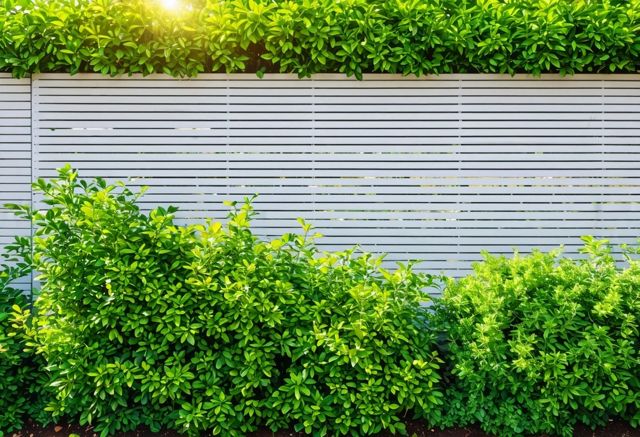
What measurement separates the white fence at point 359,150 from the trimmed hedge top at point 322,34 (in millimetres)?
214

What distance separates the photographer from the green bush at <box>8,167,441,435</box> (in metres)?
4.22

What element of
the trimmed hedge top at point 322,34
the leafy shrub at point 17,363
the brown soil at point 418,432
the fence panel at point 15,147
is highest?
the trimmed hedge top at point 322,34

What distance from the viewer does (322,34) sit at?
4.86 meters

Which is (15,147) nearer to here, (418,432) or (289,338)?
(289,338)

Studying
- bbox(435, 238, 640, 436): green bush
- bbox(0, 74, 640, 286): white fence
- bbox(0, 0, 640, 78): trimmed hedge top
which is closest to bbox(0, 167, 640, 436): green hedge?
bbox(435, 238, 640, 436): green bush

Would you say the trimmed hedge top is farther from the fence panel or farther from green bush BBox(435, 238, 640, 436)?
green bush BBox(435, 238, 640, 436)

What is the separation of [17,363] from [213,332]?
166 centimetres

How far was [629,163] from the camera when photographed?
5.28 meters

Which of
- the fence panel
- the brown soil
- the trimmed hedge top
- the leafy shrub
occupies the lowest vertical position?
the brown soil

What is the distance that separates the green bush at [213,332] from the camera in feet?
13.9

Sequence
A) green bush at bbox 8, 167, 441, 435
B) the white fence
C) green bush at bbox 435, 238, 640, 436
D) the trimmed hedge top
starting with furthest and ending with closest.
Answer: the white fence
the trimmed hedge top
green bush at bbox 8, 167, 441, 435
green bush at bbox 435, 238, 640, 436

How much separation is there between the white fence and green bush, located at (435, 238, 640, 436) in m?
0.88

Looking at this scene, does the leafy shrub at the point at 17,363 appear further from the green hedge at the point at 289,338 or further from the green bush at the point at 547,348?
the green bush at the point at 547,348

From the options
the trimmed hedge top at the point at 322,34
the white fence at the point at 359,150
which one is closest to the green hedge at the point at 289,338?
the white fence at the point at 359,150
